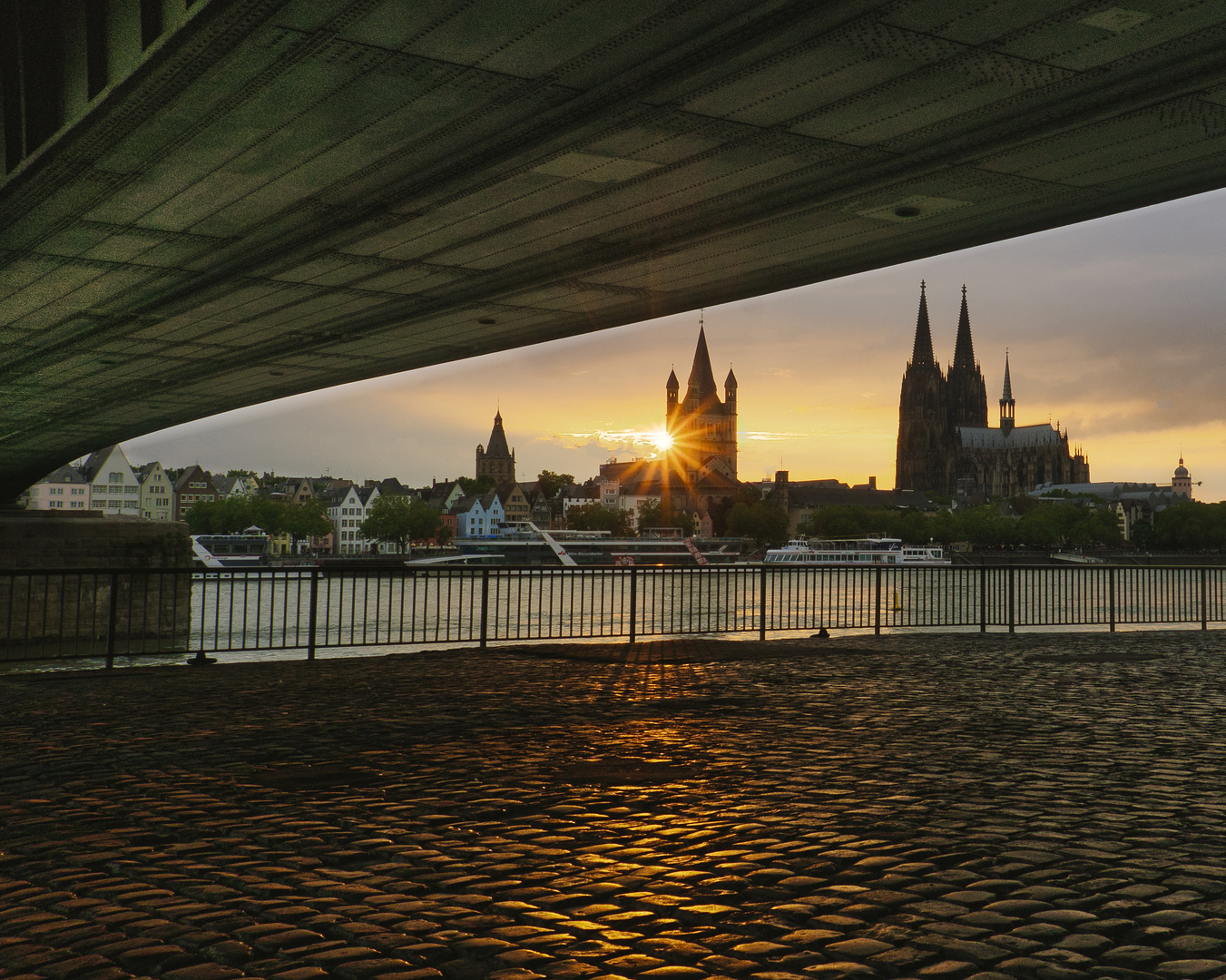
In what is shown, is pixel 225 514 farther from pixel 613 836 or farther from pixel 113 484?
pixel 613 836

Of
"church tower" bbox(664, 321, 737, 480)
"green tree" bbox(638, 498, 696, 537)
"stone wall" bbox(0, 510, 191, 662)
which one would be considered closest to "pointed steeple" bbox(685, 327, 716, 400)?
"church tower" bbox(664, 321, 737, 480)

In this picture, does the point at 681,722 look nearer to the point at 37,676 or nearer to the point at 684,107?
the point at 684,107

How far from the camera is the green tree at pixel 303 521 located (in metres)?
127

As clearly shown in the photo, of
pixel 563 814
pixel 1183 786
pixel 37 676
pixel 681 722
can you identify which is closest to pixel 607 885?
pixel 563 814

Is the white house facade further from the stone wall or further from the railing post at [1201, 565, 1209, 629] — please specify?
the railing post at [1201, 565, 1209, 629]

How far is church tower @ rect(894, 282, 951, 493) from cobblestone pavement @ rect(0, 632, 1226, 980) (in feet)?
626

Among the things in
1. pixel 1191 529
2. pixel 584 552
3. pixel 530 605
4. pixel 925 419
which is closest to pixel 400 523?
pixel 584 552

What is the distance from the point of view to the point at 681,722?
858 cm

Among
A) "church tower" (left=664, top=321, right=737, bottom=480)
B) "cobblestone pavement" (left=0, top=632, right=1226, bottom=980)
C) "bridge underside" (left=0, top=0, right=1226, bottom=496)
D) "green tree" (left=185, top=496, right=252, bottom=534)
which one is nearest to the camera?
"cobblestone pavement" (left=0, top=632, right=1226, bottom=980)

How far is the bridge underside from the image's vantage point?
26.0 feet

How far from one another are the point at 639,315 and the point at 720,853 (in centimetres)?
1434

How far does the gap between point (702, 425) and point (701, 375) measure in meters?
9.81

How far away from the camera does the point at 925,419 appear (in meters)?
195

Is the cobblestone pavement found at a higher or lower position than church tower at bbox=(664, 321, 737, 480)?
lower
